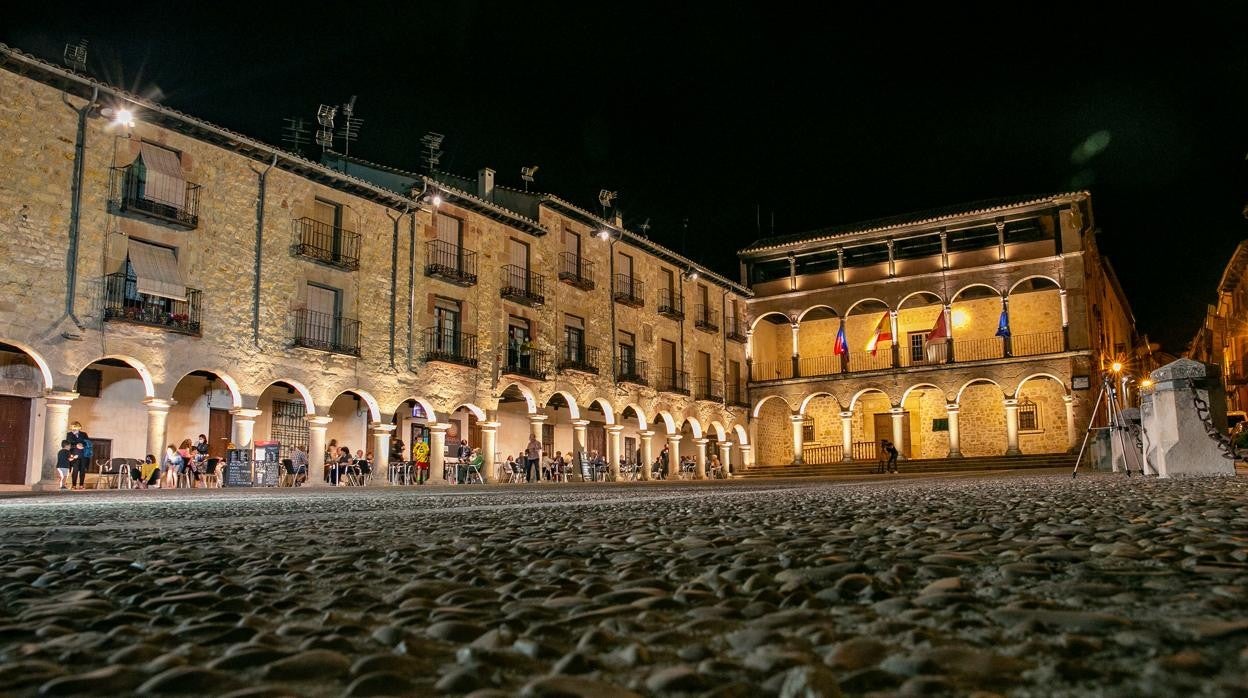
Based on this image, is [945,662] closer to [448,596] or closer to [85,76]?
[448,596]

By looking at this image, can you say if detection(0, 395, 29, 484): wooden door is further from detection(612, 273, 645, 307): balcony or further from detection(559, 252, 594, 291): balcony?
detection(612, 273, 645, 307): balcony

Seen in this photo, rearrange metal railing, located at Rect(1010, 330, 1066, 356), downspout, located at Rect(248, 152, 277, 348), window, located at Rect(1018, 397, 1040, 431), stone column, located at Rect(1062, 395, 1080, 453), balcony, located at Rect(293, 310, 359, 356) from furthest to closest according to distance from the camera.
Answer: window, located at Rect(1018, 397, 1040, 431) < metal railing, located at Rect(1010, 330, 1066, 356) < stone column, located at Rect(1062, 395, 1080, 453) < balcony, located at Rect(293, 310, 359, 356) < downspout, located at Rect(248, 152, 277, 348)

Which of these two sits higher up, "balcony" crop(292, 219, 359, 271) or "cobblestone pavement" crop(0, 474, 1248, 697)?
"balcony" crop(292, 219, 359, 271)

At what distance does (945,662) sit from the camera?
1.45 meters

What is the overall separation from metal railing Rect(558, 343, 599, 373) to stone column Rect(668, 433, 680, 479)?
210 inches

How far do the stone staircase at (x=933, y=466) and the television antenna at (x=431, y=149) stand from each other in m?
16.2

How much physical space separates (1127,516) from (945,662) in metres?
4.13

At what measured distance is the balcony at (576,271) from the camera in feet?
93.8

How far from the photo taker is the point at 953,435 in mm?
33188

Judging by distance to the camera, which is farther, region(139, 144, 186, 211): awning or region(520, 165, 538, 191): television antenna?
region(520, 165, 538, 191): television antenna

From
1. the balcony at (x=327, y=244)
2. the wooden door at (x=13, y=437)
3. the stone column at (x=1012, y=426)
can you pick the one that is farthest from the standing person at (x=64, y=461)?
the stone column at (x=1012, y=426)

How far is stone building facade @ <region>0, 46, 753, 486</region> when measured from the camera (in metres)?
17.5

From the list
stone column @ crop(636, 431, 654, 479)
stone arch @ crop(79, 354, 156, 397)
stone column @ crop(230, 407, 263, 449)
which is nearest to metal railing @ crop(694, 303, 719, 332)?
stone column @ crop(636, 431, 654, 479)

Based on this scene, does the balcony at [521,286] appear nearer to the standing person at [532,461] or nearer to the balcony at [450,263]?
the balcony at [450,263]
